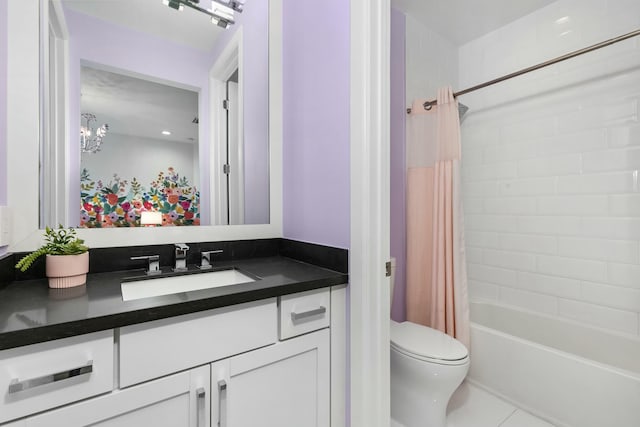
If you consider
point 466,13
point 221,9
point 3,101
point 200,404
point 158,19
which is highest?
point 466,13

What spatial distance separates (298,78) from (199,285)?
1077 mm

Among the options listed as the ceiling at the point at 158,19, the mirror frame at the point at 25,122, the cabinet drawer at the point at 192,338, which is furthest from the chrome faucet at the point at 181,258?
the ceiling at the point at 158,19

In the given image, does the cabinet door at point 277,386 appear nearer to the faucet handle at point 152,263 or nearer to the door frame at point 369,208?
the door frame at point 369,208

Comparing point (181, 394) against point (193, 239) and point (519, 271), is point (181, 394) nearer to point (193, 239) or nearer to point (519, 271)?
point (193, 239)

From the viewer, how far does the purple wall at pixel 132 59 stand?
116 centimetres

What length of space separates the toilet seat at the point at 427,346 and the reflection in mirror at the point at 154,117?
3.07 ft

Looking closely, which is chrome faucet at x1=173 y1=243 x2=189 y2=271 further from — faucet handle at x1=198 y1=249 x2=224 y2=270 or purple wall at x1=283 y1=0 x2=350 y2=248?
purple wall at x1=283 y1=0 x2=350 y2=248

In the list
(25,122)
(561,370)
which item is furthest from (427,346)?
(25,122)

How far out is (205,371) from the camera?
822mm

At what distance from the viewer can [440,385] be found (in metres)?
1.34

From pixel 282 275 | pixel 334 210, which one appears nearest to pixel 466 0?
pixel 334 210

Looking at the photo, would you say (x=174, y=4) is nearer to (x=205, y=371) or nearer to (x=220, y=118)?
(x=220, y=118)

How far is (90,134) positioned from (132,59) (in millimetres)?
382

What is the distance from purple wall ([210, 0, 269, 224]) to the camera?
1531 mm
